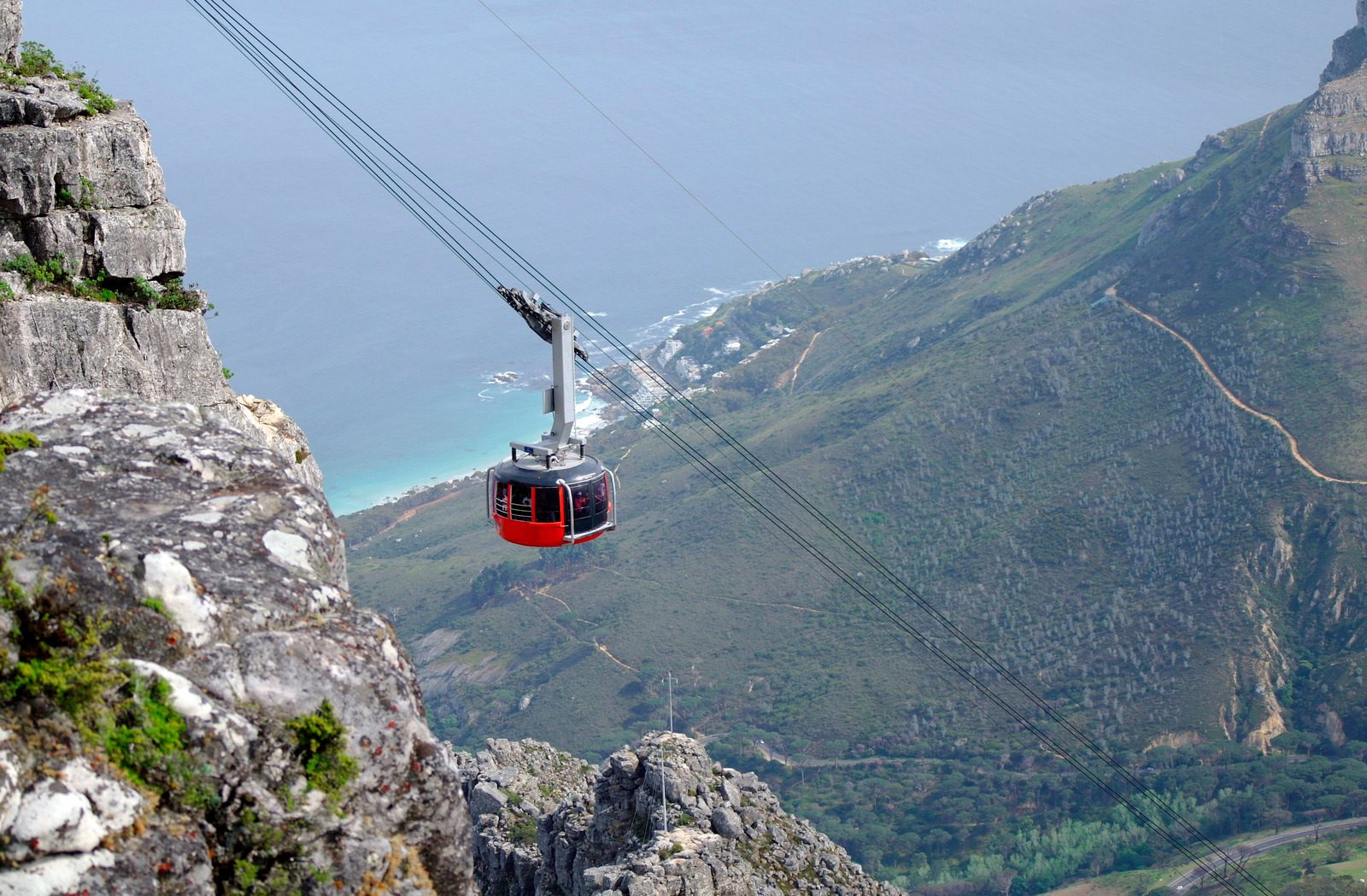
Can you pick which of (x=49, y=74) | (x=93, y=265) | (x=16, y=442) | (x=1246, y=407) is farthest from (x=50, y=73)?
(x=1246, y=407)

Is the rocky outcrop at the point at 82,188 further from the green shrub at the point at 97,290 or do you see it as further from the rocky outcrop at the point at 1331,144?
the rocky outcrop at the point at 1331,144

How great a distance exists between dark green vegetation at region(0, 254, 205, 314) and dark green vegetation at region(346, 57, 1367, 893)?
2804 inches

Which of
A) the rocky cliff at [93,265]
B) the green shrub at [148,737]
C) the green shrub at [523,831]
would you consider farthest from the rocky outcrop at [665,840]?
the green shrub at [148,737]

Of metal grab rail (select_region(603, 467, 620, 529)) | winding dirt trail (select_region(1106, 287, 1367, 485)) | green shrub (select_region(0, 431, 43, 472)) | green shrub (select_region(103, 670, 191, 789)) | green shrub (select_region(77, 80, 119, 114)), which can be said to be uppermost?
green shrub (select_region(77, 80, 119, 114))

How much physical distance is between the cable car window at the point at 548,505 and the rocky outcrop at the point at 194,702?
955cm

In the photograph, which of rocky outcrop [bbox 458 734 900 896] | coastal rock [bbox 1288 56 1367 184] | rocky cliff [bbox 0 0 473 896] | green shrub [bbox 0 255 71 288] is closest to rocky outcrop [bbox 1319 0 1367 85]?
coastal rock [bbox 1288 56 1367 184]

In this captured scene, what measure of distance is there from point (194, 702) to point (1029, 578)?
9536cm

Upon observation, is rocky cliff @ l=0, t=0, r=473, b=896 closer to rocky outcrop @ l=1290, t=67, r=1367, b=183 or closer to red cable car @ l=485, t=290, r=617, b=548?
red cable car @ l=485, t=290, r=617, b=548

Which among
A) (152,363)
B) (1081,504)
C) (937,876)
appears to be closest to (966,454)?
(1081,504)

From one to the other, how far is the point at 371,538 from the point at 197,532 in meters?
136

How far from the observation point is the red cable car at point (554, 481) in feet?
64.0

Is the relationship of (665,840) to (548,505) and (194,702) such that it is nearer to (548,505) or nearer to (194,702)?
(548,505)

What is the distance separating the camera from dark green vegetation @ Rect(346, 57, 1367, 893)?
289 ft

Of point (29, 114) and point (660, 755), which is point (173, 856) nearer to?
point (29, 114)
